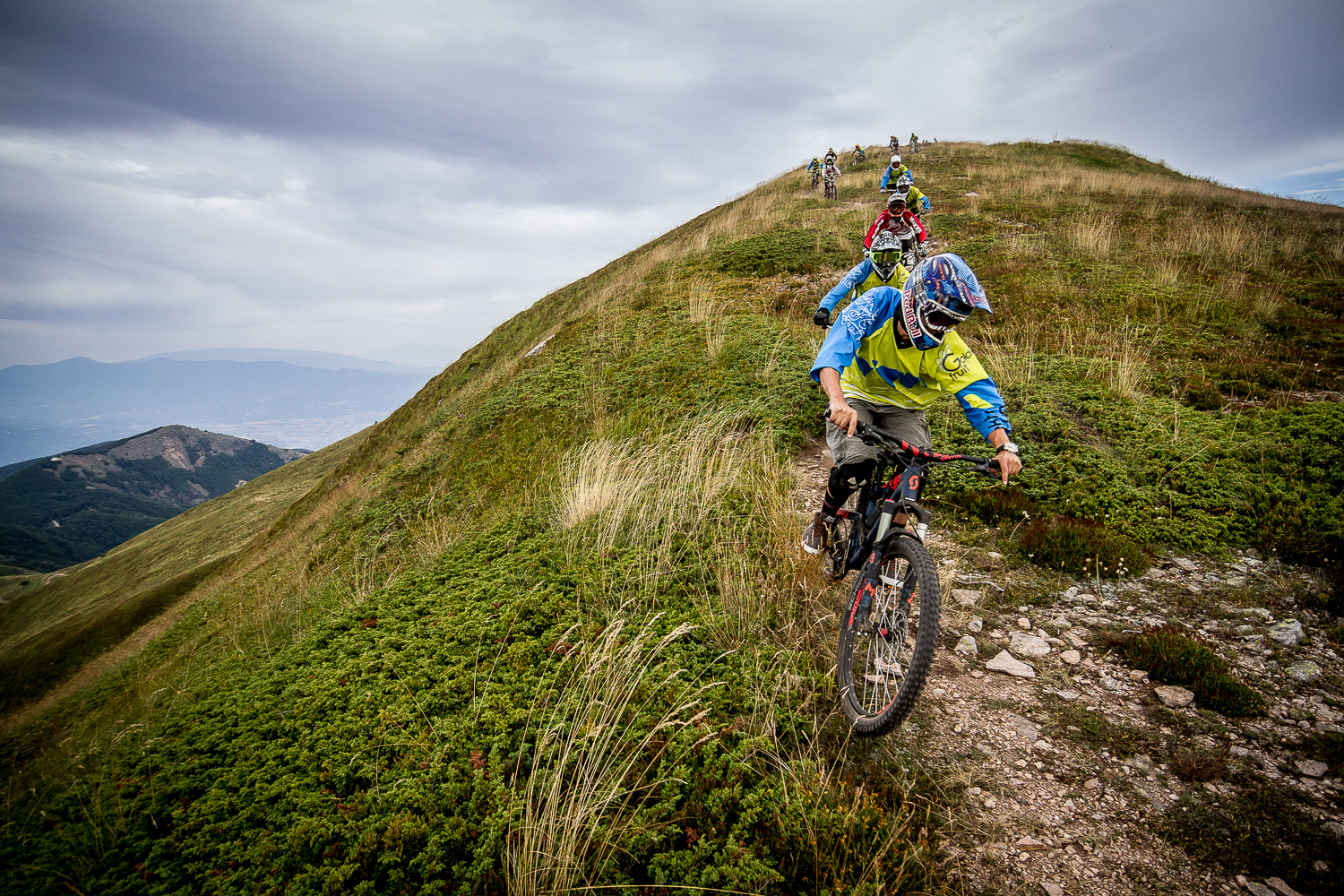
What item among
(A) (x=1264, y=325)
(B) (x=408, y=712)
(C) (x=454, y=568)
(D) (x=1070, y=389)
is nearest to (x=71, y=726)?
(C) (x=454, y=568)

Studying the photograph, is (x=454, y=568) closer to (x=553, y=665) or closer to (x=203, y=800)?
(x=553, y=665)

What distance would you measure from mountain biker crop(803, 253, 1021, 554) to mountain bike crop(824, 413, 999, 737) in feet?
0.51

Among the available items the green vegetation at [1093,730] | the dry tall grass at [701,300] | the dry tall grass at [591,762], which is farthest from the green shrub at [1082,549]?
the dry tall grass at [701,300]

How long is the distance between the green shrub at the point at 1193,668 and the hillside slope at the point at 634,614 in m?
0.95

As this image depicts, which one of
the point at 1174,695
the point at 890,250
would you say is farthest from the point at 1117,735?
the point at 890,250

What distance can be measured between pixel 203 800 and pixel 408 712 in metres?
1.15

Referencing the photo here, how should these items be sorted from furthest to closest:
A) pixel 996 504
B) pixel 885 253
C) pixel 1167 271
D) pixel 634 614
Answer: pixel 1167 271
pixel 885 253
pixel 996 504
pixel 634 614

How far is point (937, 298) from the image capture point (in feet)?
12.2

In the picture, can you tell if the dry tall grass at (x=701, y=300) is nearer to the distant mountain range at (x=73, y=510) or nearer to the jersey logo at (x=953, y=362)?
the jersey logo at (x=953, y=362)

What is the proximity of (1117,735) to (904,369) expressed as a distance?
9.43ft

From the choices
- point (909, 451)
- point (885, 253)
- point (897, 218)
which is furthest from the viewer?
point (897, 218)

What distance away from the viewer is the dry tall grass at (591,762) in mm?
2609

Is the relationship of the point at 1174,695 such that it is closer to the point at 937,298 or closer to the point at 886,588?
the point at 886,588

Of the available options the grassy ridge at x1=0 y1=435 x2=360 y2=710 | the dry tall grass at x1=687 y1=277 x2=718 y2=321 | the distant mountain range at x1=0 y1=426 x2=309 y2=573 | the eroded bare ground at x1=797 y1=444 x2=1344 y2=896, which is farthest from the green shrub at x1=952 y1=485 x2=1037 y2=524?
the distant mountain range at x1=0 y1=426 x2=309 y2=573
